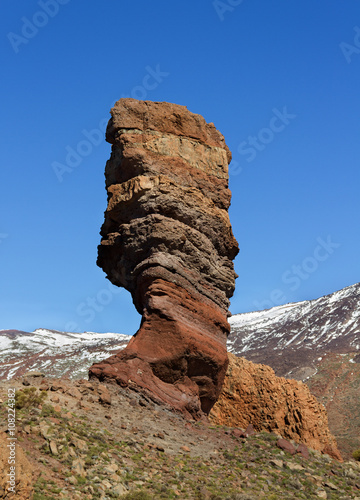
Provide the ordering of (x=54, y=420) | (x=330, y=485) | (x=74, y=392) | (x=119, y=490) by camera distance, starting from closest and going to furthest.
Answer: (x=119, y=490), (x=54, y=420), (x=330, y=485), (x=74, y=392)

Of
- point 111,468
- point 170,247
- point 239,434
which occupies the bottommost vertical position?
point 111,468

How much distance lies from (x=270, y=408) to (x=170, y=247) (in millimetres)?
8263

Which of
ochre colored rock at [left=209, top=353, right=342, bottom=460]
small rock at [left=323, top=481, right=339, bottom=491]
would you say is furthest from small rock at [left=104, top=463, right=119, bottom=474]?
ochre colored rock at [left=209, top=353, right=342, bottom=460]

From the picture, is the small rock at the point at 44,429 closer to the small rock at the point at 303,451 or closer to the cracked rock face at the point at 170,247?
the cracked rock face at the point at 170,247

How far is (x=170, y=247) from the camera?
1980 cm

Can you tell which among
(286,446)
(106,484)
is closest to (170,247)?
(286,446)

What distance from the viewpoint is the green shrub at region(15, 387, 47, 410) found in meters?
13.3

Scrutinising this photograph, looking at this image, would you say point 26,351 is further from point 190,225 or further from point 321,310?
point 190,225

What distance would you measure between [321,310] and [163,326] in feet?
507

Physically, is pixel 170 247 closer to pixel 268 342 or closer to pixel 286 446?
pixel 286 446

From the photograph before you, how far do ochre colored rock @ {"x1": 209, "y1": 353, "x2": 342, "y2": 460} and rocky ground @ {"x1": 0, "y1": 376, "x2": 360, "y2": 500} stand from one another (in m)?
4.53

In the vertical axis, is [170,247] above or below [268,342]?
below

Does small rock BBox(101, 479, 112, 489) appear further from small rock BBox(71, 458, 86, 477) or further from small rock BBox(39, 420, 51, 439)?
small rock BBox(39, 420, 51, 439)

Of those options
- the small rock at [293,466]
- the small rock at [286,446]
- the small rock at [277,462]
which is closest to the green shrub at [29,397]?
the small rock at [277,462]
